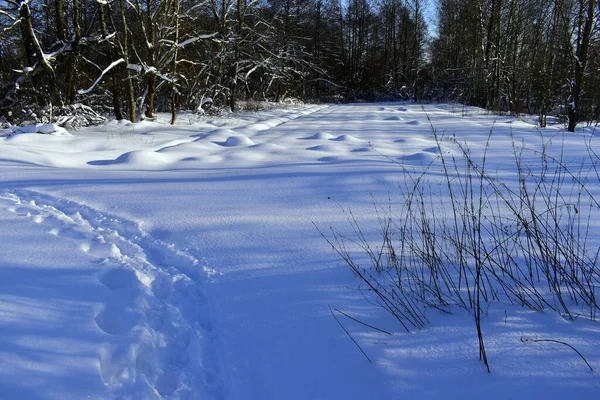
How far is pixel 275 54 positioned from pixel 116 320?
18.7m

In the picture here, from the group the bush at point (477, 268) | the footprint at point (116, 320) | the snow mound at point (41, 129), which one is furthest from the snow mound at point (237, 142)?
the footprint at point (116, 320)

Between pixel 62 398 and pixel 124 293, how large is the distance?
914mm

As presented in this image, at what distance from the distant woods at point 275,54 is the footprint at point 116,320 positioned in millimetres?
5918

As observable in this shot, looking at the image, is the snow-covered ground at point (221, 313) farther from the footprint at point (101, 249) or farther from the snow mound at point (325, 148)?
the snow mound at point (325, 148)

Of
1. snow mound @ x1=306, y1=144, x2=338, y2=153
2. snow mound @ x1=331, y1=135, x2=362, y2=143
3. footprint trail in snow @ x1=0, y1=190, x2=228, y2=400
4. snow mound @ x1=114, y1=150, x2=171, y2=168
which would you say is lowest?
footprint trail in snow @ x1=0, y1=190, x2=228, y2=400

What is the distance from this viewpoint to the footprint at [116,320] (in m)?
2.14

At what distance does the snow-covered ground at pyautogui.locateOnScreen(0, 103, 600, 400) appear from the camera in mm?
1735

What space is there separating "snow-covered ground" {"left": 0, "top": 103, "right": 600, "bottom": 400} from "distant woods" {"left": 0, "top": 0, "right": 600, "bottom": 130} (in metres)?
4.67

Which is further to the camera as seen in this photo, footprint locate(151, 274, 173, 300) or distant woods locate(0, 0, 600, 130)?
distant woods locate(0, 0, 600, 130)

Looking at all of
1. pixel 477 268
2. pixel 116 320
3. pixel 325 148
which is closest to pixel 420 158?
pixel 325 148

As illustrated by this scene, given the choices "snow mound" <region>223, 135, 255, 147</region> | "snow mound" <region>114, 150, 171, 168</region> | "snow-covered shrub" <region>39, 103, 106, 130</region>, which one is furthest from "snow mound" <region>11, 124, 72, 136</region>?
"snow mound" <region>223, 135, 255, 147</region>

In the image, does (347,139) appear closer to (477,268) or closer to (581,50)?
(581,50)

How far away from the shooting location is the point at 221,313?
2.36 metres

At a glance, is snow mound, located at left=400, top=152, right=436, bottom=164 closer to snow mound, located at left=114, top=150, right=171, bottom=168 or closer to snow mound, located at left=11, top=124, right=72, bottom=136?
snow mound, located at left=114, top=150, right=171, bottom=168
